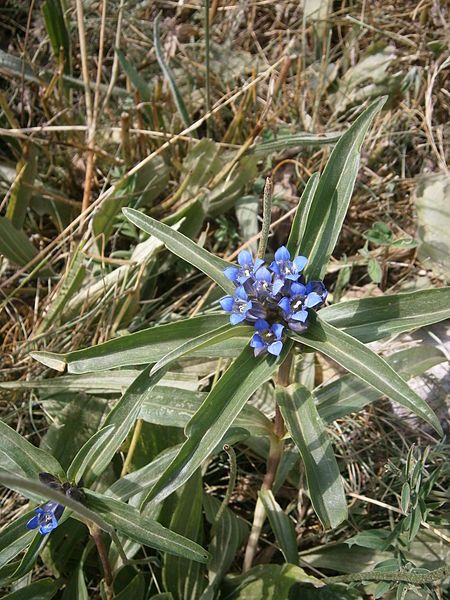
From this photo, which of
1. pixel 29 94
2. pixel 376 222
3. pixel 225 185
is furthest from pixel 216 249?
pixel 29 94

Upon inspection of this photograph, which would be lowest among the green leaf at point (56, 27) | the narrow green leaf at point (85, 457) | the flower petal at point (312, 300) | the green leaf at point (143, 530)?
the green leaf at point (143, 530)

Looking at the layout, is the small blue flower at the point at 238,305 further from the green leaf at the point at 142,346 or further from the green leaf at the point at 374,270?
the green leaf at the point at 374,270

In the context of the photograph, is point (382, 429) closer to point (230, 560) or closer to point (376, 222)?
point (230, 560)

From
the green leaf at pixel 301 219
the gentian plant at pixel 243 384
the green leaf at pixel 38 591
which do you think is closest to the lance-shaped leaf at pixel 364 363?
the gentian plant at pixel 243 384

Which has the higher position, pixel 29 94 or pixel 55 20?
pixel 55 20

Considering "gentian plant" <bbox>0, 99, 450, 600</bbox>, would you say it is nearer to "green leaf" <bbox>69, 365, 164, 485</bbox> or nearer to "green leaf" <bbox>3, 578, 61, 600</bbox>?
"green leaf" <bbox>69, 365, 164, 485</bbox>

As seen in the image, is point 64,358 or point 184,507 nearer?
point 64,358

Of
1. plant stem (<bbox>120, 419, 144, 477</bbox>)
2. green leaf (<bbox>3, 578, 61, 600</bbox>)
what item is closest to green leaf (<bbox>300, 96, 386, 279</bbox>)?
plant stem (<bbox>120, 419, 144, 477</bbox>)
